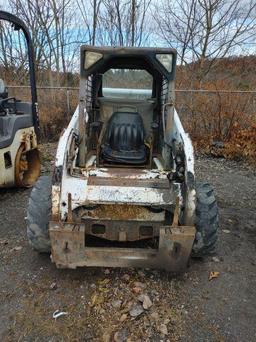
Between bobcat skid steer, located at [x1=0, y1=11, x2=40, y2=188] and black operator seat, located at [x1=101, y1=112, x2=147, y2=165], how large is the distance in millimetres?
1385

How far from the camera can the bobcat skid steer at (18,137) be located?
5.06 m

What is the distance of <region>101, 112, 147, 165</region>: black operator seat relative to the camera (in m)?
4.56

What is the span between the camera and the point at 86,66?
3.89m

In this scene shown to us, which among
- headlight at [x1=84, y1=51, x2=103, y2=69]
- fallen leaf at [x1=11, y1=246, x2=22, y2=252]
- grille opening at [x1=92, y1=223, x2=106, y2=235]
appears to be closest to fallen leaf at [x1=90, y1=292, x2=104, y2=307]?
grille opening at [x1=92, y1=223, x2=106, y2=235]

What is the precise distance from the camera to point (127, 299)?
3.14 meters

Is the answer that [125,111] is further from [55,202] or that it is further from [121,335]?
[121,335]

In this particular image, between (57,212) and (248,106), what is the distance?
7.62m

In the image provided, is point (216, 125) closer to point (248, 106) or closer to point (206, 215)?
point (248, 106)

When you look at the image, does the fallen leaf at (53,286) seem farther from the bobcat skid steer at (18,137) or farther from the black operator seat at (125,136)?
the bobcat skid steer at (18,137)

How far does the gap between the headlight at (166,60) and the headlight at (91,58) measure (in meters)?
0.59

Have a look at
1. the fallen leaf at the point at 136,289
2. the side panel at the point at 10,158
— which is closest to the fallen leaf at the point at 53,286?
the fallen leaf at the point at 136,289

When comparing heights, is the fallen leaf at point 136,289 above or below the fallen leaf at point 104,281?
above

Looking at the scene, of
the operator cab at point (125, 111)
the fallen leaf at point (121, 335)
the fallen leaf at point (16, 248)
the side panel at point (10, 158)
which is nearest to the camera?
the fallen leaf at point (121, 335)

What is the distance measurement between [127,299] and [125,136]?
213 cm
